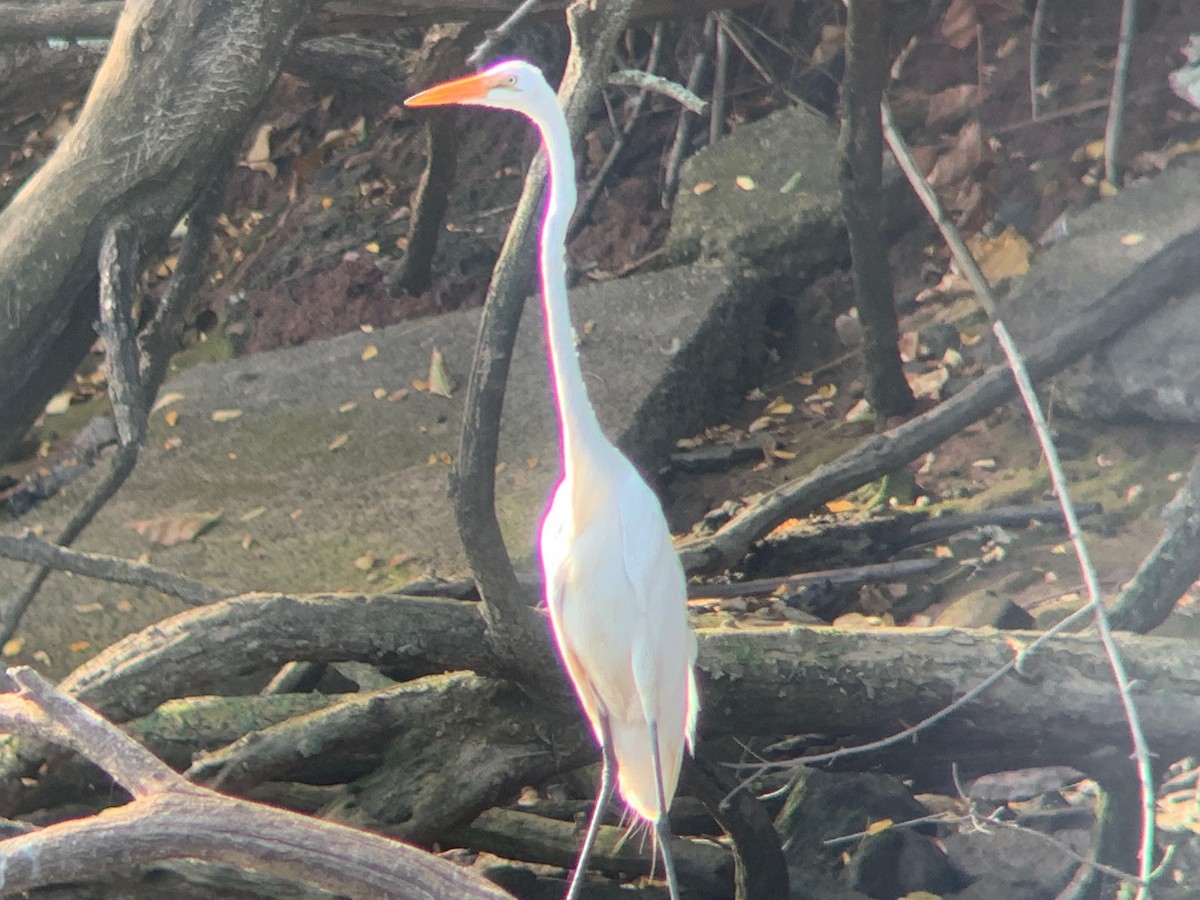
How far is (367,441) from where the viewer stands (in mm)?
4152

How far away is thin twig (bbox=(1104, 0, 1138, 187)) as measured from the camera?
4.09 m

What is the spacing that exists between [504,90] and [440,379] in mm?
2795

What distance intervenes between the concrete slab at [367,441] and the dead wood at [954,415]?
727mm

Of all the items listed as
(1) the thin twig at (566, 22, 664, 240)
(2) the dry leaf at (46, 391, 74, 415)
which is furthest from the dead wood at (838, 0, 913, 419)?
(2) the dry leaf at (46, 391, 74, 415)

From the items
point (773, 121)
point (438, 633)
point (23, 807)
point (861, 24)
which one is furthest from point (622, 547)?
point (773, 121)

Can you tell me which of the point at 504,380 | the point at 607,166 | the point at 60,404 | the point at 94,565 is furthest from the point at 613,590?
the point at 60,404

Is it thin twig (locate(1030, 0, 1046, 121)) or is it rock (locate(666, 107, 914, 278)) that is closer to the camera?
thin twig (locate(1030, 0, 1046, 121))

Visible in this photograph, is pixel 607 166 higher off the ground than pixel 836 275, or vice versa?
pixel 607 166

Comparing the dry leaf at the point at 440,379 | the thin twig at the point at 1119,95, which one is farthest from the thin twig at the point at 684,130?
the thin twig at the point at 1119,95

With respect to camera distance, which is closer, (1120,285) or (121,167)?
(121,167)

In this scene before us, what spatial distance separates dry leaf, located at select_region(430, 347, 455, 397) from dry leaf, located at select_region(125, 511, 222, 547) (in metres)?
0.79

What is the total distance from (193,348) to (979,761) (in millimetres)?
4095

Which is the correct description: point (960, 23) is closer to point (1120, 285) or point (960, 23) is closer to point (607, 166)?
point (607, 166)

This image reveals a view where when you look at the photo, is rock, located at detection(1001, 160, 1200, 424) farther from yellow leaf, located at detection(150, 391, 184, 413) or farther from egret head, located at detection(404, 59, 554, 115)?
yellow leaf, located at detection(150, 391, 184, 413)
